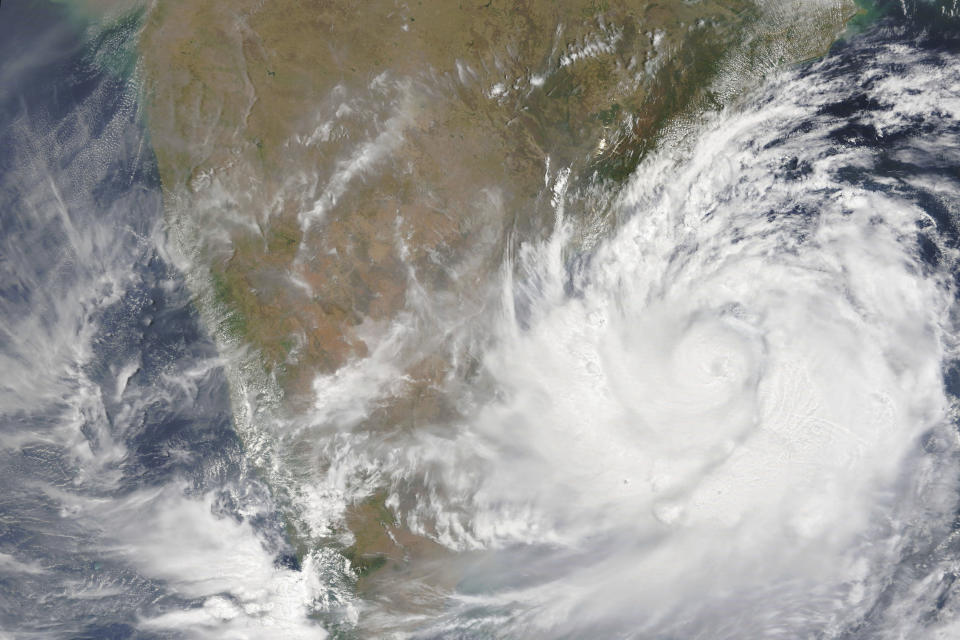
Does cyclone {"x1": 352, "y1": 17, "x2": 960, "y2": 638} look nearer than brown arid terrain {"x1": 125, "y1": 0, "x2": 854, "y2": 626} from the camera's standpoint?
Yes

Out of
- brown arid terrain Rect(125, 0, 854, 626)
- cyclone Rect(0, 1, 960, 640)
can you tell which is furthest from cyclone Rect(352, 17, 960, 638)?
brown arid terrain Rect(125, 0, 854, 626)

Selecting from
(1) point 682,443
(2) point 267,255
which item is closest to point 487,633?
(1) point 682,443

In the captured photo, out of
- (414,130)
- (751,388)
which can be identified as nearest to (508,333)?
(414,130)

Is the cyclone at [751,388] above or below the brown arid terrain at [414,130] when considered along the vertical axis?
below

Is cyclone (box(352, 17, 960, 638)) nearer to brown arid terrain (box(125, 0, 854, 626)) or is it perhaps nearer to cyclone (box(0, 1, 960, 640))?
cyclone (box(0, 1, 960, 640))

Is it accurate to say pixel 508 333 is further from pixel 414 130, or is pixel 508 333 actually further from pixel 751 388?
pixel 751 388

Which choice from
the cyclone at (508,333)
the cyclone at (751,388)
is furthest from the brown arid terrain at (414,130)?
the cyclone at (751,388)

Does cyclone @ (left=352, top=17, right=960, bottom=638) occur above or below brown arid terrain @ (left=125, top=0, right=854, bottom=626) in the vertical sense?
below

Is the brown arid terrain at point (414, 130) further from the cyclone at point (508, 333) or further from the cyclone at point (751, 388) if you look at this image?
the cyclone at point (751, 388)
